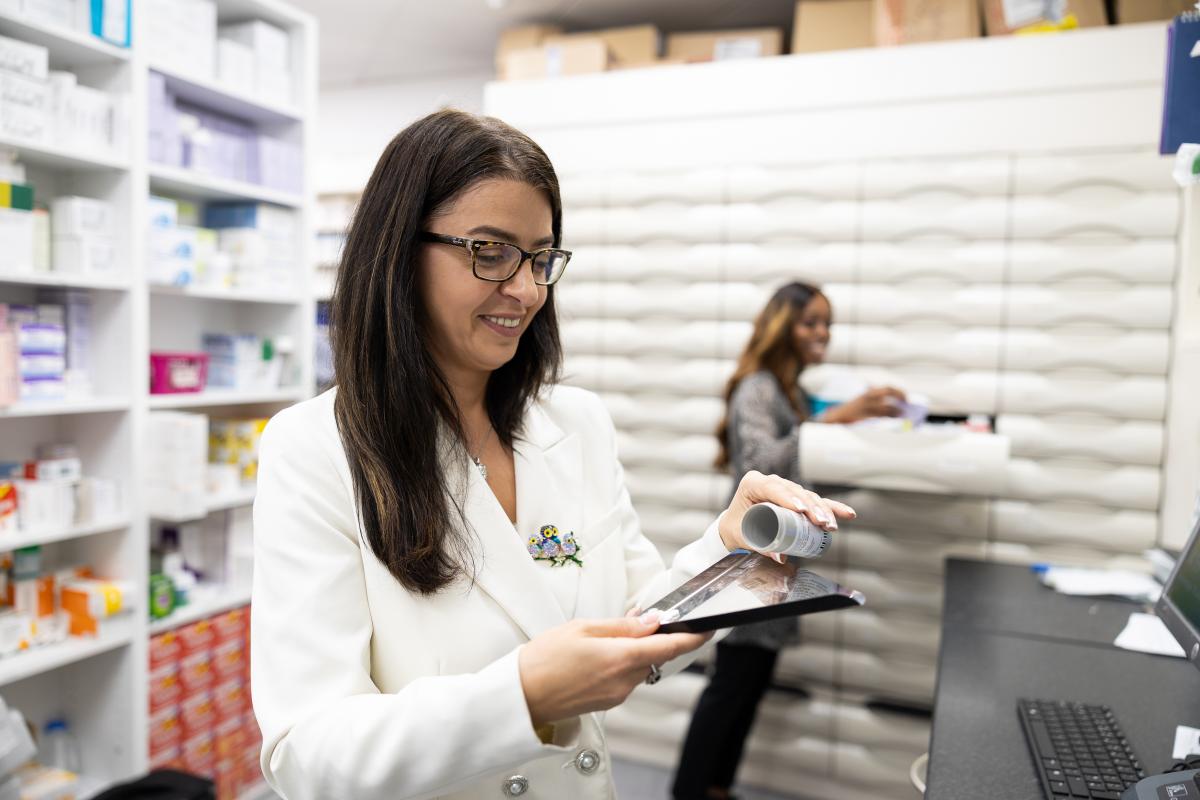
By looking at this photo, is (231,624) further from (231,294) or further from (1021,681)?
(1021,681)

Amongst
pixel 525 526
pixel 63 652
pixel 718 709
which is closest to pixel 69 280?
pixel 63 652

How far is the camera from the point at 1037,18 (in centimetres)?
301

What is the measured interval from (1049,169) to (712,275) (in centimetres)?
124

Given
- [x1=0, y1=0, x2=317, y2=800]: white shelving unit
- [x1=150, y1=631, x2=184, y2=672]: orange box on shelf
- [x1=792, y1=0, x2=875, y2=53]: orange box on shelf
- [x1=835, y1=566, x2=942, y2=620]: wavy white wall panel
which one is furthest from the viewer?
[x1=792, y1=0, x2=875, y2=53]: orange box on shelf

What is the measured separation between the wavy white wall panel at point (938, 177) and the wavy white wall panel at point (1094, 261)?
24 cm

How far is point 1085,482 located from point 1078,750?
1.85 metres

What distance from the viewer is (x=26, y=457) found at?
268 centimetres

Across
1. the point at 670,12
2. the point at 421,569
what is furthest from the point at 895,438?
the point at 670,12

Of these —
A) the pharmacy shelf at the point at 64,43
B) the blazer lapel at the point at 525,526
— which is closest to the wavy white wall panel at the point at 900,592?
the blazer lapel at the point at 525,526

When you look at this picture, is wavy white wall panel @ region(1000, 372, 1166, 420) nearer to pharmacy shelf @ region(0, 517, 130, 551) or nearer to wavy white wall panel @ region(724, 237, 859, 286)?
wavy white wall panel @ region(724, 237, 859, 286)

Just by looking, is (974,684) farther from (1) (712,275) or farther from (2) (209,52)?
(2) (209,52)

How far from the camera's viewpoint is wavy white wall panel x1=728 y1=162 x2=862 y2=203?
10.4ft

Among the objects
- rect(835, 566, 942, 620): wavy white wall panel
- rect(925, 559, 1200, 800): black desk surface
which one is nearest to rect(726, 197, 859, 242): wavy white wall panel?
rect(835, 566, 942, 620): wavy white wall panel

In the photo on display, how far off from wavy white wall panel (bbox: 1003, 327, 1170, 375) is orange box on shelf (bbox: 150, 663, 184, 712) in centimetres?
309
